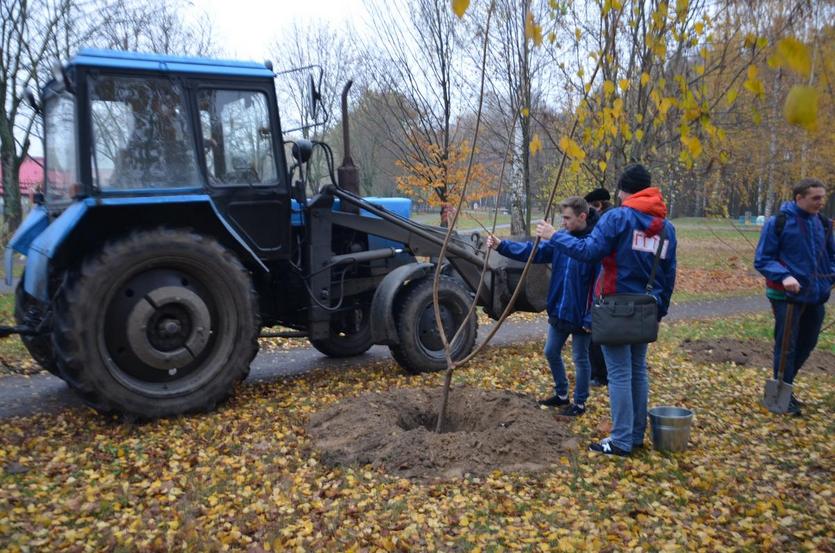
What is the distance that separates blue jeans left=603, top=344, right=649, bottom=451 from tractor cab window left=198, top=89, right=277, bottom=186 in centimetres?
340

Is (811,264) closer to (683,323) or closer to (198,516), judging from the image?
(198,516)

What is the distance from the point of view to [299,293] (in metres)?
6.54

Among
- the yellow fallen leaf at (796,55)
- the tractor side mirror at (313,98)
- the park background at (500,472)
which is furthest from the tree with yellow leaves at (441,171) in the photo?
the yellow fallen leaf at (796,55)

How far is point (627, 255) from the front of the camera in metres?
4.25

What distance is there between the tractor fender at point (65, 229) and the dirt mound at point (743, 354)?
18.8 ft

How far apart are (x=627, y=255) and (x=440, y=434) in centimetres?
177

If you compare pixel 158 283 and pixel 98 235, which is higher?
pixel 98 235

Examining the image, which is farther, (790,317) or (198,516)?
(790,317)

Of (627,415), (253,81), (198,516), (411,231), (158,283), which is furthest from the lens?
(411,231)

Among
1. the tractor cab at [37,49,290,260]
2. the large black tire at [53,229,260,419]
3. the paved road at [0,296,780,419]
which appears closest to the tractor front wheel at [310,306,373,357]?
the paved road at [0,296,780,419]

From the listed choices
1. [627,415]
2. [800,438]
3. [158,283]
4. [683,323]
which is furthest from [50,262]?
[683,323]

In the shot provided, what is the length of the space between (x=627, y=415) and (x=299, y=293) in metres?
3.41

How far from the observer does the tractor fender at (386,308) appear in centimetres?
652

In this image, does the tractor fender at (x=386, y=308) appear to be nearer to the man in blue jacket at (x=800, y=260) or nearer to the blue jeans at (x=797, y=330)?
the man in blue jacket at (x=800, y=260)
